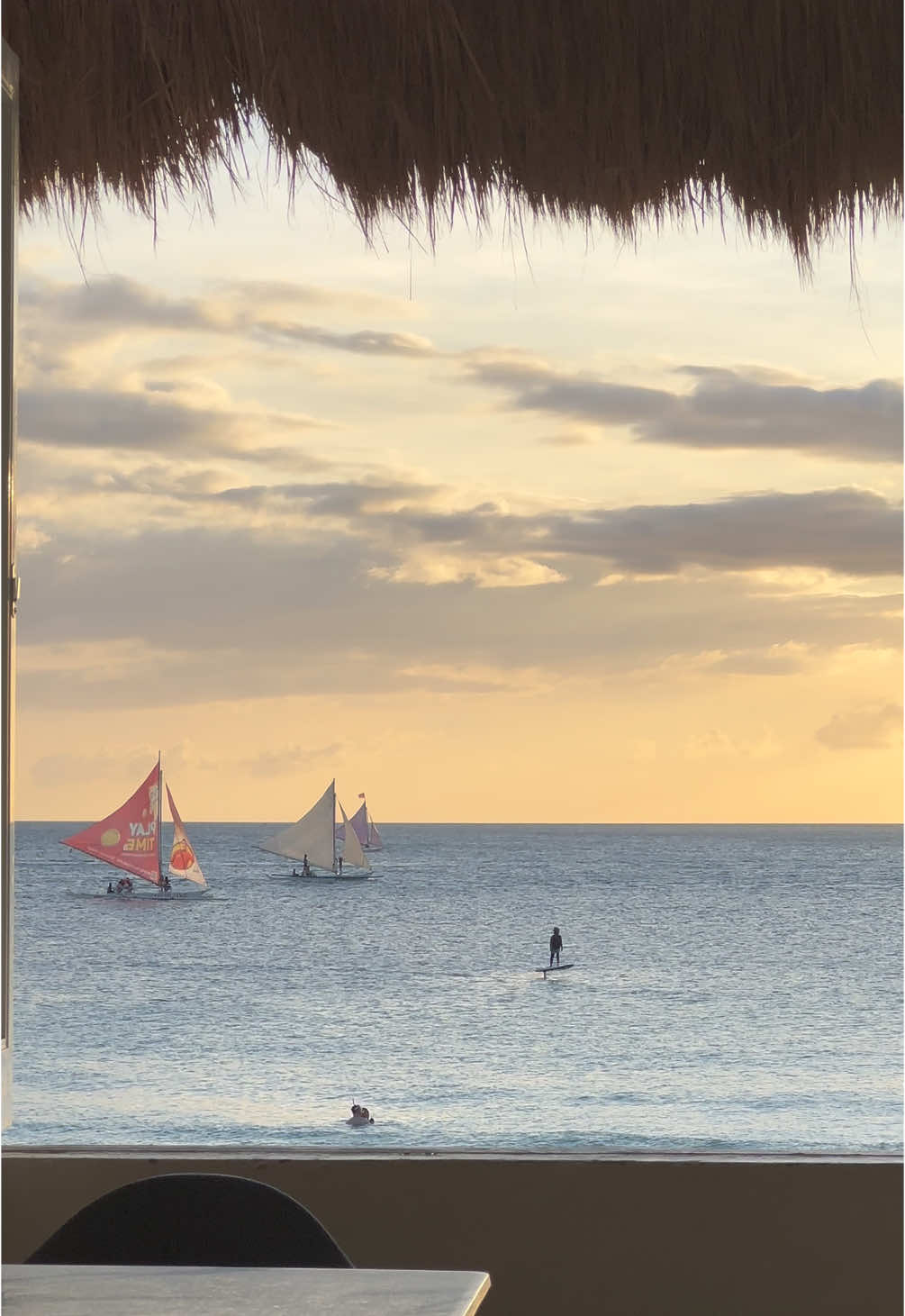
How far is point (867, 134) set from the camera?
1.43 meters

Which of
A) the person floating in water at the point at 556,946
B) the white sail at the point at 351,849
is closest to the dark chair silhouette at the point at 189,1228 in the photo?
the person floating in water at the point at 556,946

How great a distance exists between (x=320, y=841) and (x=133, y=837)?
8.24 feet

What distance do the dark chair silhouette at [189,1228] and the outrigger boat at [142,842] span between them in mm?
17130

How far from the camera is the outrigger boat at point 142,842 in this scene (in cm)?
1773

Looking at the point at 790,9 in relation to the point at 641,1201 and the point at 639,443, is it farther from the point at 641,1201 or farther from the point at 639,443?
the point at 639,443

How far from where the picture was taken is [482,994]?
57.1 ft

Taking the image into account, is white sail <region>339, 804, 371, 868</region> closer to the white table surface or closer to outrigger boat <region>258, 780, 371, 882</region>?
outrigger boat <region>258, 780, 371, 882</region>

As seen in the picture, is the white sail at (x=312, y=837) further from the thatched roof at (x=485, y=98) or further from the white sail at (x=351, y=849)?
the thatched roof at (x=485, y=98)

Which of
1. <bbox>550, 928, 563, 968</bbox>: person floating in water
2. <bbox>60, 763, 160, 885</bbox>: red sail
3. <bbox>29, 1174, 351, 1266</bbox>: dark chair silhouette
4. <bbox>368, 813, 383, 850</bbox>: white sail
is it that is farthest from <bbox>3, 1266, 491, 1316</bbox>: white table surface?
<bbox>368, 813, 383, 850</bbox>: white sail

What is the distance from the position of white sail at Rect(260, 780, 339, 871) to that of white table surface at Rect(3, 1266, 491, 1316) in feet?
58.0

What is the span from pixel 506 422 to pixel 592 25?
703 inches

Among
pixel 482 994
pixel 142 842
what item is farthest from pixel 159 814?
pixel 482 994

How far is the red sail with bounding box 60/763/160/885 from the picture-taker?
57.8 feet

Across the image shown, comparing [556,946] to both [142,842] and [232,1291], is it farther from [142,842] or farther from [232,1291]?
[232,1291]
